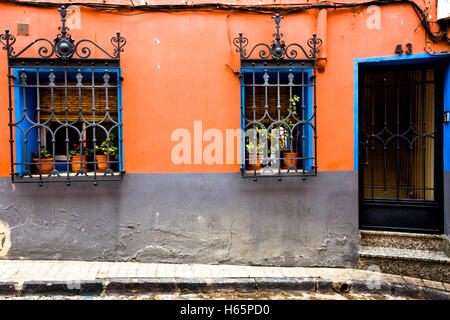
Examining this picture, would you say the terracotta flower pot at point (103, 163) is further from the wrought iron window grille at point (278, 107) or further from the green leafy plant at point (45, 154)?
the wrought iron window grille at point (278, 107)

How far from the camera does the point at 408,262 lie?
4.66 metres

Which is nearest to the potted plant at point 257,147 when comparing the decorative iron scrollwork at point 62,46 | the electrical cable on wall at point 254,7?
the electrical cable on wall at point 254,7

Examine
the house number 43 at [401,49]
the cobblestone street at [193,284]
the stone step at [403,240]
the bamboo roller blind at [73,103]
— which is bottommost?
the cobblestone street at [193,284]

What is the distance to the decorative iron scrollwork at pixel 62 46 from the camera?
14.6 ft

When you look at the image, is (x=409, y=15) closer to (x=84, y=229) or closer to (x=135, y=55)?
(x=135, y=55)

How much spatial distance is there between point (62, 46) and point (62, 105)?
93cm

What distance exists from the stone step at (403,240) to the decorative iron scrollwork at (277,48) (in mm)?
2749

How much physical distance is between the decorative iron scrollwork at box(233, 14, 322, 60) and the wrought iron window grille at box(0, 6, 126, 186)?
1.69 meters

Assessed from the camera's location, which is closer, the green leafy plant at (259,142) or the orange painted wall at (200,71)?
the orange painted wall at (200,71)

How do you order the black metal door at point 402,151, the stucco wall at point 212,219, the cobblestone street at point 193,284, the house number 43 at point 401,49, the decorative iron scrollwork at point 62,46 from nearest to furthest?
1. the cobblestone street at point 193,284
2. the decorative iron scrollwork at point 62,46
3. the house number 43 at point 401,49
4. the stucco wall at point 212,219
5. the black metal door at point 402,151

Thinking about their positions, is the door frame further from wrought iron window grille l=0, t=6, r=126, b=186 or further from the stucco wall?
wrought iron window grille l=0, t=6, r=126, b=186

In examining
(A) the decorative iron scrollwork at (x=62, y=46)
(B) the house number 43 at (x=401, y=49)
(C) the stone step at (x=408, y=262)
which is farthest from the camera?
(B) the house number 43 at (x=401, y=49)
